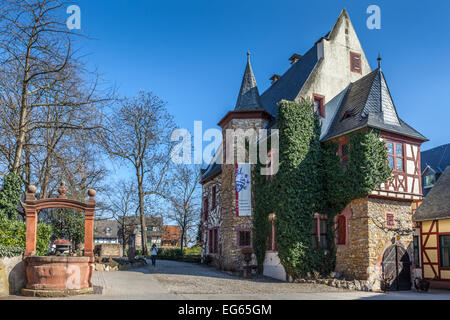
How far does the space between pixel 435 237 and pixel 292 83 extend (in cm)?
1074

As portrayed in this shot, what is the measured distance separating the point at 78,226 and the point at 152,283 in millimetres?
13412

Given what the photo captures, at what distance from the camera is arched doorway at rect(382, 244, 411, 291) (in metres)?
17.1

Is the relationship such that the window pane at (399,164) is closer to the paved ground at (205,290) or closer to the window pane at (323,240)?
the window pane at (323,240)

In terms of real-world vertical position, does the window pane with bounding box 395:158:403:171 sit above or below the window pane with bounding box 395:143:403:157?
below

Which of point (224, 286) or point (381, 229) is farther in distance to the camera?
point (381, 229)

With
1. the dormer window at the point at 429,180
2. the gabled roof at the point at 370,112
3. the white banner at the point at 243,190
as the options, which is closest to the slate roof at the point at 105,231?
the white banner at the point at 243,190

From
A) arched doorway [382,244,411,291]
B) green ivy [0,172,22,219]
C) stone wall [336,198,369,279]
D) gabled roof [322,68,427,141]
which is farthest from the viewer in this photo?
gabled roof [322,68,427,141]

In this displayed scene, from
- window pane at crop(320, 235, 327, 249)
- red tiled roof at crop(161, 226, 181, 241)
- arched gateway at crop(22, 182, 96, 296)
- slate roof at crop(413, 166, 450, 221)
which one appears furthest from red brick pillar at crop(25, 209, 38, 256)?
red tiled roof at crop(161, 226, 181, 241)

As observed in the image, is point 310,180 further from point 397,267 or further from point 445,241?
point 445,241

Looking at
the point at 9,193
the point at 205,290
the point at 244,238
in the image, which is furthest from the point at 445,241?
the point at 9,193

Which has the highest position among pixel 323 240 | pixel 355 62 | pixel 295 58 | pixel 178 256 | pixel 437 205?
pixel 295 58

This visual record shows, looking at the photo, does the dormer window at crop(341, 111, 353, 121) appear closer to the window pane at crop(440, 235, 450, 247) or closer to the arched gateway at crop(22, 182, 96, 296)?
the window pane at crop(440, 235, 450, 247)

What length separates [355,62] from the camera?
74.2ft

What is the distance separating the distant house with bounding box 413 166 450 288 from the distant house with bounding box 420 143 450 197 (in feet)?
18.6
